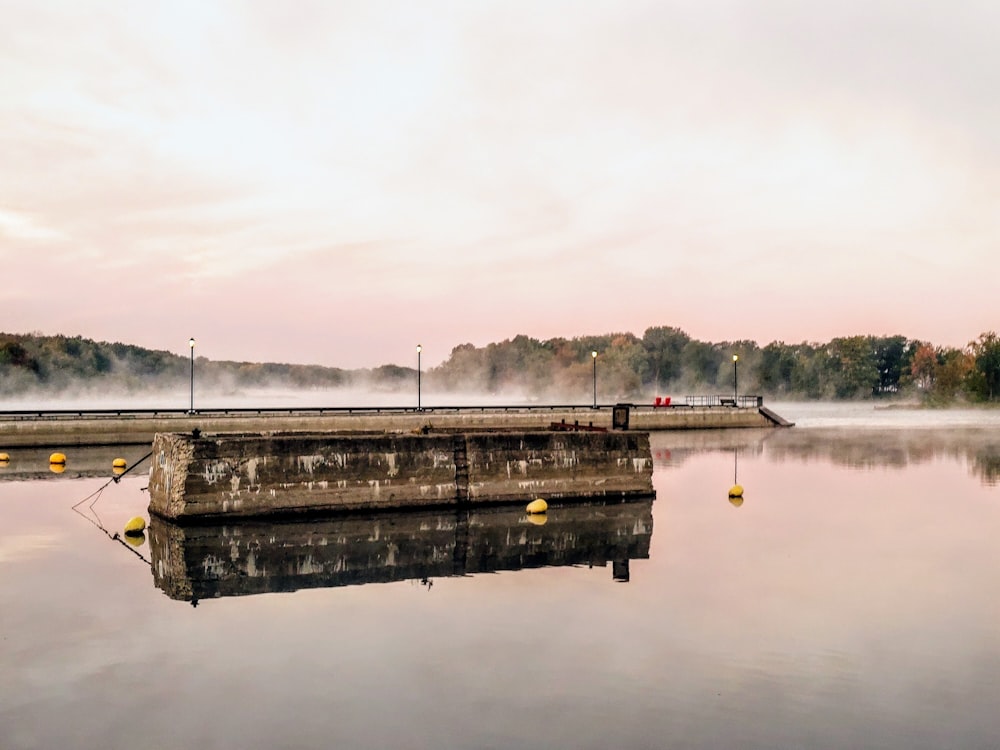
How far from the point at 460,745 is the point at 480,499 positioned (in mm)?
22234

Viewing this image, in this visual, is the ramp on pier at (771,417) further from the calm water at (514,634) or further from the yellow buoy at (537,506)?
the yellow buoy at (537,506)

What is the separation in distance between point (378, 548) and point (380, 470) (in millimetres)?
5556

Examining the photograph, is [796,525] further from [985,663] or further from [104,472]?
[104,472]

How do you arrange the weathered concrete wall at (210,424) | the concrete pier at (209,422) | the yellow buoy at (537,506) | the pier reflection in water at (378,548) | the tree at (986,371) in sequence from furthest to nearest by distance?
the tree at (986,371) → the concrete pier at (209,422) → the weathered concrete wall at (210,424) → the yellow buoy at (537,506) → the pier reflection in water at (378,548)

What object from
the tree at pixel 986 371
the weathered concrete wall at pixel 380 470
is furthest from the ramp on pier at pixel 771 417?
the tree at pixel 986 371

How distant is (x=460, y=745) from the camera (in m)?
14.3

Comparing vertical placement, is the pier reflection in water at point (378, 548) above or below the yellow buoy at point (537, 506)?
below

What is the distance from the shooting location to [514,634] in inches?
800

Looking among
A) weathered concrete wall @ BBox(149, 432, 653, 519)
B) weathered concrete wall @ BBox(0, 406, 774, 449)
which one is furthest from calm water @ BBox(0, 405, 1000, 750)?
weathered concrete wall @ BBox(0, 406, 774, 449)

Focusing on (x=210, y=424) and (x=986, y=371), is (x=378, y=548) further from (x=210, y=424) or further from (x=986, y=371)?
(x=986, y=371)

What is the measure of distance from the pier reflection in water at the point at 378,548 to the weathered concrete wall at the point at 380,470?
2.31ft

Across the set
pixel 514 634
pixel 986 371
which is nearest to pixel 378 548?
Result: pixel 514 634

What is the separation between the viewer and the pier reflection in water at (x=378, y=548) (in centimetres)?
2608

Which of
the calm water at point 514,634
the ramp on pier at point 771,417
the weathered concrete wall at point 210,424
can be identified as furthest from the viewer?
the ramp on pier at point 771,417
